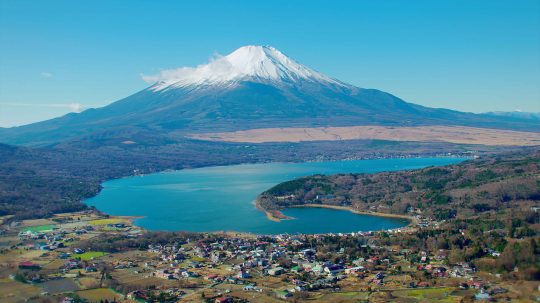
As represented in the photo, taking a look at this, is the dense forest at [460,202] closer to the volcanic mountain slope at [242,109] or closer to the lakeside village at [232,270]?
the lakeside village at [232,270]

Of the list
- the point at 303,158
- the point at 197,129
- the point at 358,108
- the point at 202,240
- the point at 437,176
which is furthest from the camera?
the point at 358,108

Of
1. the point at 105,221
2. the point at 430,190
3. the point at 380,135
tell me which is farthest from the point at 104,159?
the point at 430,190

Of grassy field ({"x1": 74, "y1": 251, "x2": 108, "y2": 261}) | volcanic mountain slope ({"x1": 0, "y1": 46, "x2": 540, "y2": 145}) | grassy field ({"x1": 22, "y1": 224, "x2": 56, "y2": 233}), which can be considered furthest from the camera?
volcanic mountain slope ({"x1": 0, "y1": 46, "x2": 540, "y2": 145})

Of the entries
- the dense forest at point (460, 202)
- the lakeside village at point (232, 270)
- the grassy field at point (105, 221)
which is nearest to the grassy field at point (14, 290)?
Result: the lakeside village at point (232, 270)

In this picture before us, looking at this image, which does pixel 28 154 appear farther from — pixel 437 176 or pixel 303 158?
pixel 437 176

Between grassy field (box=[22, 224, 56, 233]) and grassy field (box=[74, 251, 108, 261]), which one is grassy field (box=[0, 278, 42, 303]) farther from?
grassy field (box=[22, 224, 56, 233])

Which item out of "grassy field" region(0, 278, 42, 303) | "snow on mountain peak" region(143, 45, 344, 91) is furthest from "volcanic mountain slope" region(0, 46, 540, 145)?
"grassy field" region(0, 278, 42, 303)

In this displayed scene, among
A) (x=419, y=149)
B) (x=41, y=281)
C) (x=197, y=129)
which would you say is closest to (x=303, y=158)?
(x=419, y=149)
